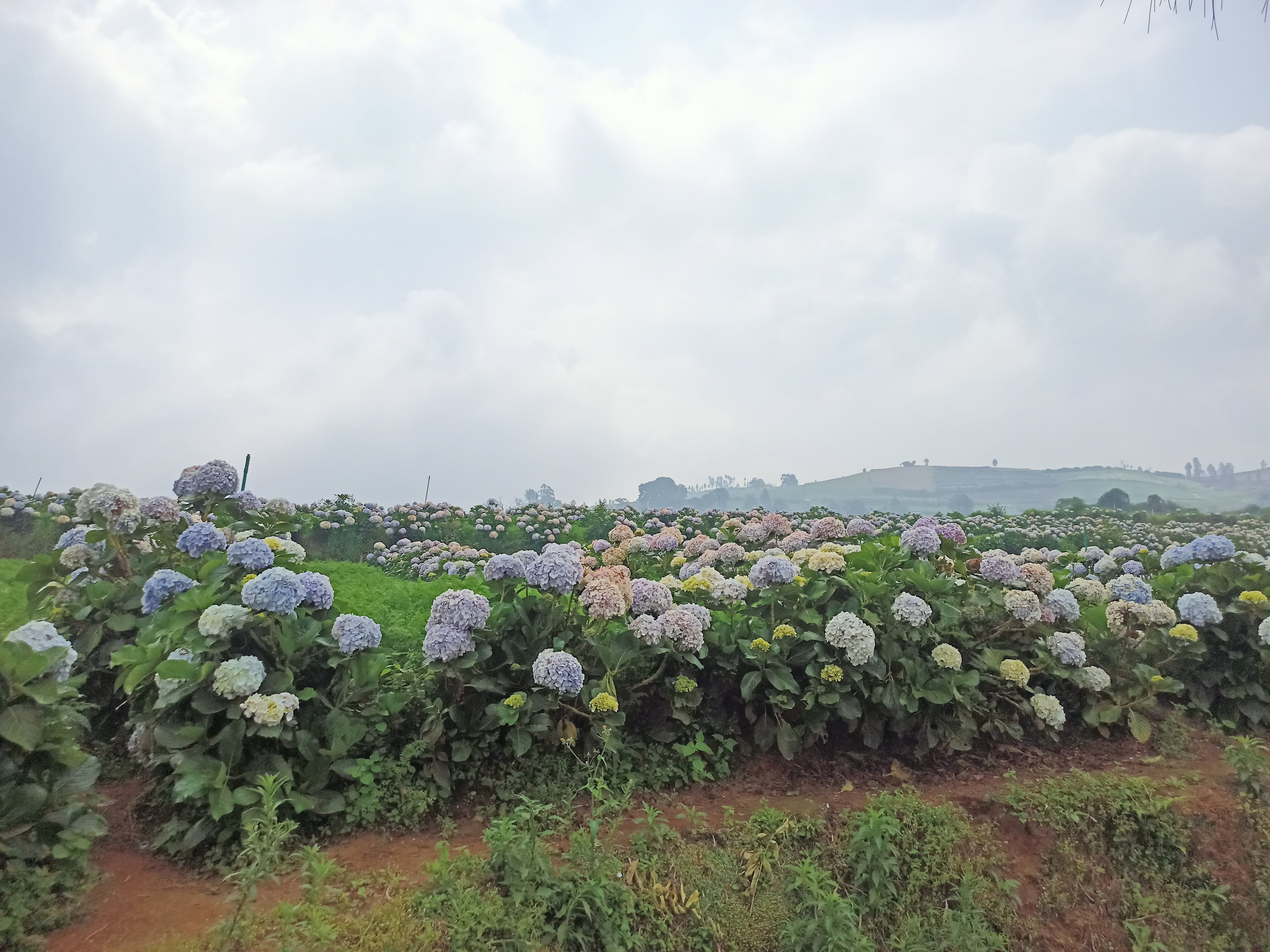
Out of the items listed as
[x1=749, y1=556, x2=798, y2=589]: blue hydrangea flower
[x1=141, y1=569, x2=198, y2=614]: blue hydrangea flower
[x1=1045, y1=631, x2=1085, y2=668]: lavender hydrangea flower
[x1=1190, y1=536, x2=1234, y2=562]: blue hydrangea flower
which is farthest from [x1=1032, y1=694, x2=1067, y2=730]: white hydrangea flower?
[x1=141, y1=569, x2=198, y2=614]: blue hydrangea flower

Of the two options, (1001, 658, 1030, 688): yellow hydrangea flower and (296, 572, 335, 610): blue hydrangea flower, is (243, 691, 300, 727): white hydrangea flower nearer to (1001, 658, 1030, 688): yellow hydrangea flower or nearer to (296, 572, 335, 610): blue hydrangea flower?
(296, 572, 335, 610): blue hydrangea flower

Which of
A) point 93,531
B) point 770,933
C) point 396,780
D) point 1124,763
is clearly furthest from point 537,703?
point 1124,763

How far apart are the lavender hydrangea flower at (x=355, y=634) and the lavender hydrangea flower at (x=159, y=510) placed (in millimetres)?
1725

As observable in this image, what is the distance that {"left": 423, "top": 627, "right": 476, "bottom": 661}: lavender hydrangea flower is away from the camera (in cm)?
342

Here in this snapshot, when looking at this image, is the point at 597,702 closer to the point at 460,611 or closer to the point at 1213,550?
the point at 460,611

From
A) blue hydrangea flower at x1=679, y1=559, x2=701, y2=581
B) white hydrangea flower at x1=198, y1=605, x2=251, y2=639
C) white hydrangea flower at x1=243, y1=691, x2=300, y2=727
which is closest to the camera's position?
white hydrangea flower at x1=243, y1=691, x2=300, y2=727

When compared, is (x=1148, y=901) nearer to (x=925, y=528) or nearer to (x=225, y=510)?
(x=925, y=528)

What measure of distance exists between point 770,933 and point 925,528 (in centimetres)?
282

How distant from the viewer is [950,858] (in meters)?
3.30

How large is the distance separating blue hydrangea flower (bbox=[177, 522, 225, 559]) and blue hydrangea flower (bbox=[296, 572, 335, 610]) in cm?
88

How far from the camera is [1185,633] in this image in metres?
4.63

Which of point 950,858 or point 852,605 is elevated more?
point 852,605

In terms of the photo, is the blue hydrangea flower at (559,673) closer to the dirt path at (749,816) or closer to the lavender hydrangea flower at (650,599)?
the lavender hydrangea flower at (650,599)

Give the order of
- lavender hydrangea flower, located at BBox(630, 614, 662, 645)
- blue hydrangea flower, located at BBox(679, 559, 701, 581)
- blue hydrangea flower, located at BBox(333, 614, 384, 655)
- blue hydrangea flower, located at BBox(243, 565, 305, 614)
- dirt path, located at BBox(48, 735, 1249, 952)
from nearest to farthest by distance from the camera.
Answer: dirt path, located at BBox(48, 735, 1249, 952)
blue hydrangea flower, located at BBox(243, 565, 305, 614)
blue hydrangea flower, located at BBox(333, 614, 384, 655)
lavender hydrangea flower, located at BBox(630, 614, 662, 645)
blue hydrangea flower, located at BBox(679, 559, 701, 581)
